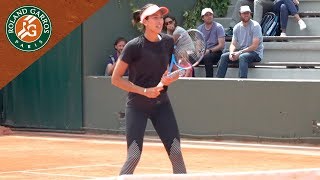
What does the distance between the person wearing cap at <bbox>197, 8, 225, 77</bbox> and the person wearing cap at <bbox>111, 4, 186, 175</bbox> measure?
9278mm

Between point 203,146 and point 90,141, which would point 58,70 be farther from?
point 203,146

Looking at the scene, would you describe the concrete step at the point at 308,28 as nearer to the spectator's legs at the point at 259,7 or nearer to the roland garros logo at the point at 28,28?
the spectator's legs at the point at 259,7

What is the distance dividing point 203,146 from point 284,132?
143cm

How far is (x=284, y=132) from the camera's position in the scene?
1627cm

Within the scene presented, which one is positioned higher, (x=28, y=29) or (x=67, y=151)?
(x=28, y=29)

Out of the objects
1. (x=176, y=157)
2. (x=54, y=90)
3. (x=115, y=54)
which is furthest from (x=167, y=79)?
(x=54, y=90)

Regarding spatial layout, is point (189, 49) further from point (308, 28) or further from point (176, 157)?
point (176, 157)

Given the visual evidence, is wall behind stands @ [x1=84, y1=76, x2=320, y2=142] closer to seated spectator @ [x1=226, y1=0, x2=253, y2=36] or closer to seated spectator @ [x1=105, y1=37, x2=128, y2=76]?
seated spectator @ [x1=105, y1=37, x2=128, y2=76]

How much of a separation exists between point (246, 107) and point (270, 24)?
3163mm

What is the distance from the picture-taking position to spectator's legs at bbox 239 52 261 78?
680 inches

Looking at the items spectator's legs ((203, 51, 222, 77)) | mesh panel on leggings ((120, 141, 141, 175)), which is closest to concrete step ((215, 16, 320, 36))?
spectator's legs ((203, 51, 222, 77))

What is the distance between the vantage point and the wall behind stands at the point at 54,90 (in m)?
18.9

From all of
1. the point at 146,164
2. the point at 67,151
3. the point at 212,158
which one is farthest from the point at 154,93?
the point at 67,151

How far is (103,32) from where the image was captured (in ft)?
62.7
